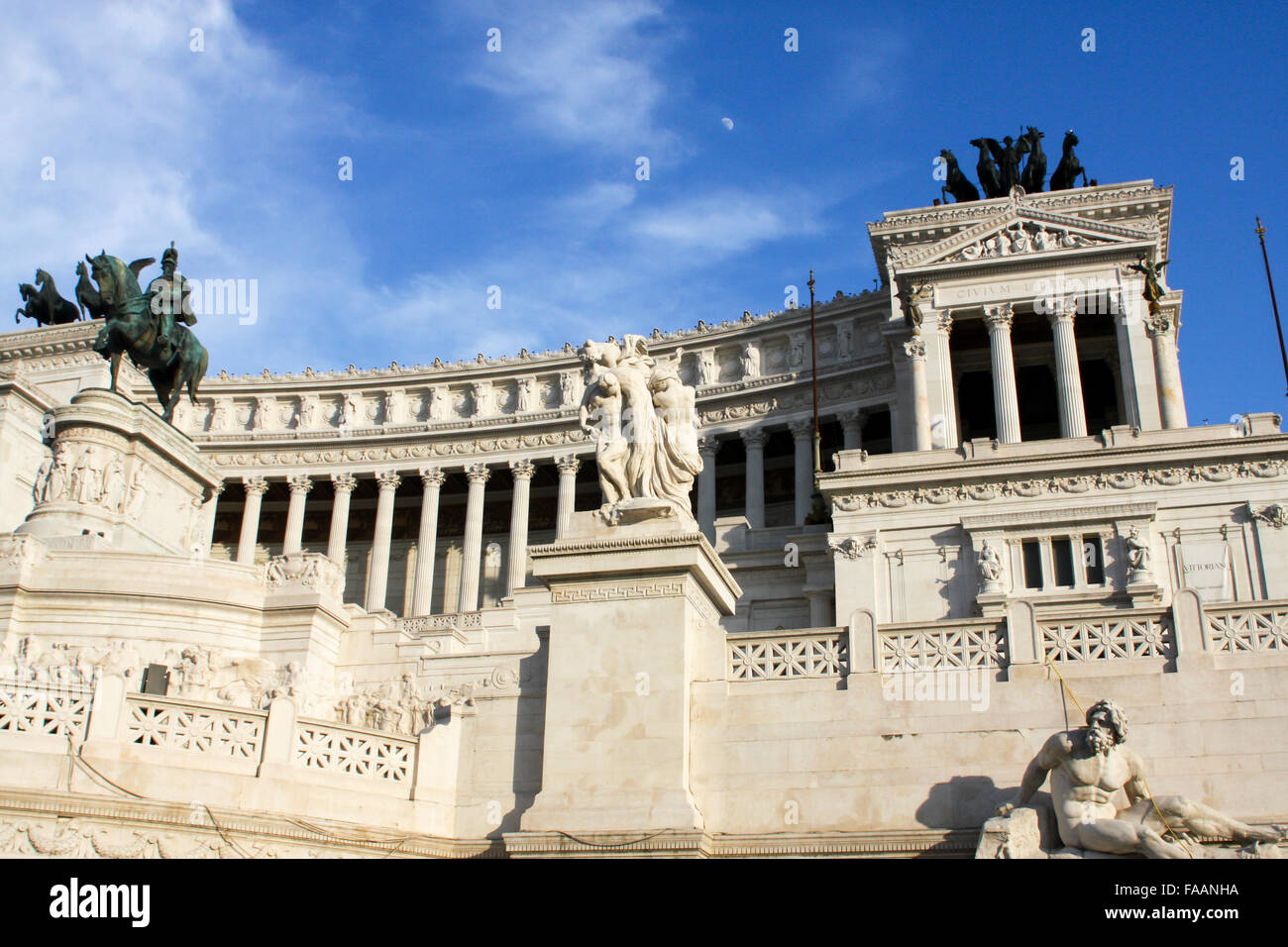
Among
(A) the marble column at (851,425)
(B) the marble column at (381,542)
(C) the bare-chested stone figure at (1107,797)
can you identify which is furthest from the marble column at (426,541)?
(C) the bare-chested stone figure at (1107,797)

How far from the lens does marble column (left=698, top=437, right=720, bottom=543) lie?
59.2 meters

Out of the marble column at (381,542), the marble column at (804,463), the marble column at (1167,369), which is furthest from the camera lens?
the marble column at (381,542)

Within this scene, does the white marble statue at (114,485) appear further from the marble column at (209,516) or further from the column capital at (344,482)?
the column capital at (344,482)

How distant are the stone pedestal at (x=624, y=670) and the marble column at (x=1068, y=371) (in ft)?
119

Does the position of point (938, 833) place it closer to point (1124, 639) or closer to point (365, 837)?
point (1124, 639)

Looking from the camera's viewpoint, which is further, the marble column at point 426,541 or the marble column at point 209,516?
the marble column at point 426,541

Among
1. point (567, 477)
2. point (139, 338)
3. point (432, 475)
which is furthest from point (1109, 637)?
point (432, 475)

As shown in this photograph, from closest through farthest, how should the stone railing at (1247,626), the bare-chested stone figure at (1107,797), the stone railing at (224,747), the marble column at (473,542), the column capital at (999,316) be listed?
the bare-chested stone figure at (1107,797)
the stone railing at (224,747)
the stone railing at (1247,626)
the column capital at (999,316)
the marble column at (473,542)

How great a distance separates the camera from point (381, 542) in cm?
6475

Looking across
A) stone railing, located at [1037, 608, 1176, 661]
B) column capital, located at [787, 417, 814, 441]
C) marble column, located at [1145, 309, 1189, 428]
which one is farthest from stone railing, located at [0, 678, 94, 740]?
column capital, located at [787, 417, 814, 441]

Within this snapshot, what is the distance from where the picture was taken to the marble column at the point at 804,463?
5716 centimetres

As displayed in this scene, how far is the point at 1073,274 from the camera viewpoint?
52.2 m

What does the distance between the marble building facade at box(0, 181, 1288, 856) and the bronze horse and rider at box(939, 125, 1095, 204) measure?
14.0 ft
